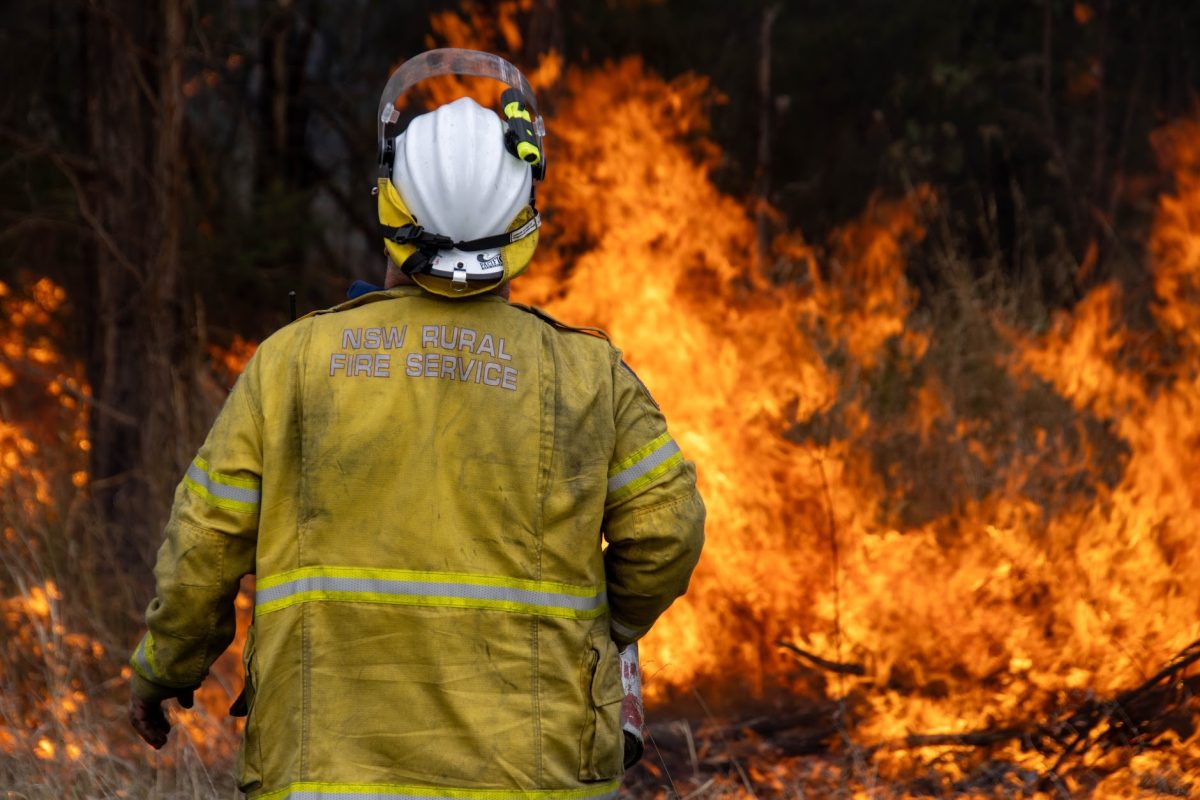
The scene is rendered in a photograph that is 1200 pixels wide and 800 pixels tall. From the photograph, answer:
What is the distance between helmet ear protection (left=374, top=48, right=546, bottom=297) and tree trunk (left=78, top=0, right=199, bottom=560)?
533cm

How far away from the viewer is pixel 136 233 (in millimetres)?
7859

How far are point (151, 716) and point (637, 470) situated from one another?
3.49 feet

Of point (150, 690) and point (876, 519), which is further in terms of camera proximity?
point (876, 519)

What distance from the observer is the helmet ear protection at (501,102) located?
252 centimetres

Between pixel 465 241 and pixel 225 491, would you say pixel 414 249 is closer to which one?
pixel 465 241

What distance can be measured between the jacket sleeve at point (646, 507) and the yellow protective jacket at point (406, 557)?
0.06m

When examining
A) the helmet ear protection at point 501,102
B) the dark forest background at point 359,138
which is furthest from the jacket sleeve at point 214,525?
the dark forest background at point 359,138

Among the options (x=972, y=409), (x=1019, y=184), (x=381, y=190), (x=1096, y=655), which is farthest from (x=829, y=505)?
(x=1019, y=184)

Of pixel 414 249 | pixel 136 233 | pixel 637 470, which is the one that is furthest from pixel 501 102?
pixel 136 233

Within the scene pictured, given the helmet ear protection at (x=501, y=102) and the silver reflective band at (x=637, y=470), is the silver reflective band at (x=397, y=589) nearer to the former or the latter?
the silver reflective band at (x=637, y=470)

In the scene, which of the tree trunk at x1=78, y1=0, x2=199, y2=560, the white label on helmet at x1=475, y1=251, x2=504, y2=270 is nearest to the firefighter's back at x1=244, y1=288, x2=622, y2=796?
the white label on helmet at x1=475, y1=251, x2=504, y2=270

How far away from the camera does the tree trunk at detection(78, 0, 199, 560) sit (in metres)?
7.72

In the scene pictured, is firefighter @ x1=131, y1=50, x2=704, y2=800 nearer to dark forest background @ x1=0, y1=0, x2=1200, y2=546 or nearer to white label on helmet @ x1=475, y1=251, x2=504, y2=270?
white label on helmet @ x1=475, y1=251, x2=504, y2=270

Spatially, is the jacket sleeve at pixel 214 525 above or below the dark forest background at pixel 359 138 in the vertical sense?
below
